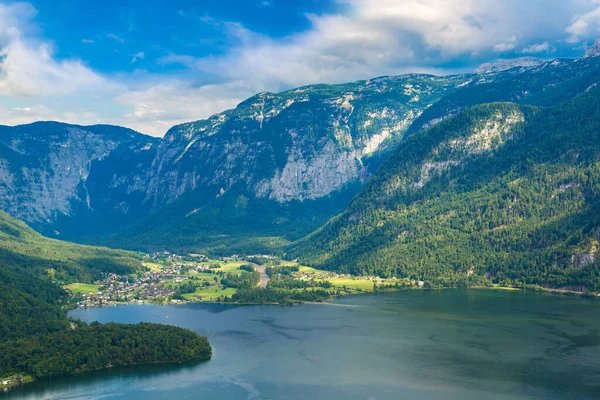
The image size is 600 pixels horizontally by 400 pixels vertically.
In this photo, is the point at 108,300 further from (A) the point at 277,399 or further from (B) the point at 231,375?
(A) the point at 277,399

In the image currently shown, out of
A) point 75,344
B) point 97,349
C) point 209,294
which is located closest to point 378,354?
point 97,349

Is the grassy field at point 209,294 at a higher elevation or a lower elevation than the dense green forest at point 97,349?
higher

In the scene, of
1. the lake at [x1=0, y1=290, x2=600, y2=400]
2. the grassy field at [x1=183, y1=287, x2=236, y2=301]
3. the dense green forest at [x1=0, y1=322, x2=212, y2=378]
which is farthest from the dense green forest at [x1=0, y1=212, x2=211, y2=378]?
the grassy field at [x1=183, y1=287, x2=236, y2=301]

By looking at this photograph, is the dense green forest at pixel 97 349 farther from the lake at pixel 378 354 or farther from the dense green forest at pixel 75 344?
the lake at pixel 378 354

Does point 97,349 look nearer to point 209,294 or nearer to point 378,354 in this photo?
point 378,354

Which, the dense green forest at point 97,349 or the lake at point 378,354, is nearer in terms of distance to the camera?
the lake at point 378,354

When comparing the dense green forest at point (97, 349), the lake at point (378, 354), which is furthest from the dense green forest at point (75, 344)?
the lake at point (378, 354)

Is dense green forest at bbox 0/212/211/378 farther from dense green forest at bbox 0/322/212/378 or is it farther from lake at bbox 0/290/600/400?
lake at bbox 0/290/600/400

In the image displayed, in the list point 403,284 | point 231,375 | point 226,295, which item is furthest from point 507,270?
point 231,375

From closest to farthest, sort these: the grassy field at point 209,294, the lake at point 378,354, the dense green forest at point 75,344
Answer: the lake at point 378,354 < the dense green forest at point 75,344 < the grassy field at point 209,294

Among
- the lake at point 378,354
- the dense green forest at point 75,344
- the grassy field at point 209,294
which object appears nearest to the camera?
the lake at point 378,354
